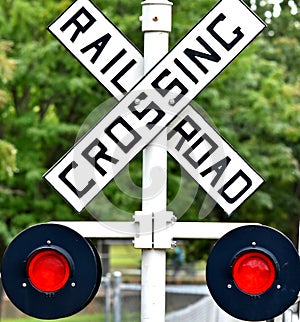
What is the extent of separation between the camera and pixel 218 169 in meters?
4.21

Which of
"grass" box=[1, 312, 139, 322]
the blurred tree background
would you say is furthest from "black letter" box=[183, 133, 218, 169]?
the blurred tree background

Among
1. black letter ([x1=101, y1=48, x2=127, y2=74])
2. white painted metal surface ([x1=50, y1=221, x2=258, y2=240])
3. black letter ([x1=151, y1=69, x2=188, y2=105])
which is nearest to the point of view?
white painted metal surface ([x1=50, y1=221, x2=258, y2=240])

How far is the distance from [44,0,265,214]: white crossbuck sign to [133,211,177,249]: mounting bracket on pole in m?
0.18

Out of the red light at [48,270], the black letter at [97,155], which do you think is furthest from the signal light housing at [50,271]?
the black letter at [97,155]

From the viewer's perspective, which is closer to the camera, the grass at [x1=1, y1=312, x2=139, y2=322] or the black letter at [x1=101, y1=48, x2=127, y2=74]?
the black letter at [x1=101, y1=48, x2=127, y2=74]

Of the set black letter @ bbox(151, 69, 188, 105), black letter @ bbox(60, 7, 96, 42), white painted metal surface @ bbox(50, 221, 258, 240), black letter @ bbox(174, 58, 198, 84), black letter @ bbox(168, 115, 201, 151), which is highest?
black letter @ bbox(60, 7, 96, 42)

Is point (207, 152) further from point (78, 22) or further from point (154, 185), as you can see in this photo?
point (78, 22)

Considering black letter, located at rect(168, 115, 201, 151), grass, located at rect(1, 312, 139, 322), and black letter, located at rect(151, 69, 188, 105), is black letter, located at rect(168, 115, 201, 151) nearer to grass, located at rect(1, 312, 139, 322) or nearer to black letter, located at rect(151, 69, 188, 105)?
black letter, located at rect(151, 69, 188, 105)

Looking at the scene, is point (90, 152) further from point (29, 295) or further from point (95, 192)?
point (29, 295)

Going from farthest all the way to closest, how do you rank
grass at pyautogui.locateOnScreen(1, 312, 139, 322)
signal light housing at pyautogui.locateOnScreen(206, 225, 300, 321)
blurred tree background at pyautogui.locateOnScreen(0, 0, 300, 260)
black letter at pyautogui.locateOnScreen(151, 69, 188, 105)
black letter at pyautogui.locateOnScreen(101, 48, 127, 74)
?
blurred tree background at pyautogui.locateOnScreen(0, 0, 300, 260), grass at pyautogui.locateOnScreen(1, 312, 139, 322), black letter at pyautogui.locateOnScreen(101, 48, 127, 74), black letter at pyautogui.locateOnScreen(151, 69, 188, 105), signal light housing at pyautogui.locateOnScreen(206, 225, 300, 321)

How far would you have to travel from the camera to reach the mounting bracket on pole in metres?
4.17

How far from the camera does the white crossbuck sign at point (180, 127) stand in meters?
4.15

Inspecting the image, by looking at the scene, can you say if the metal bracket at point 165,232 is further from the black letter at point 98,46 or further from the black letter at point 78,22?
the black letter at point 78,22

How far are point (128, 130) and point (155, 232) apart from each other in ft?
1.27
